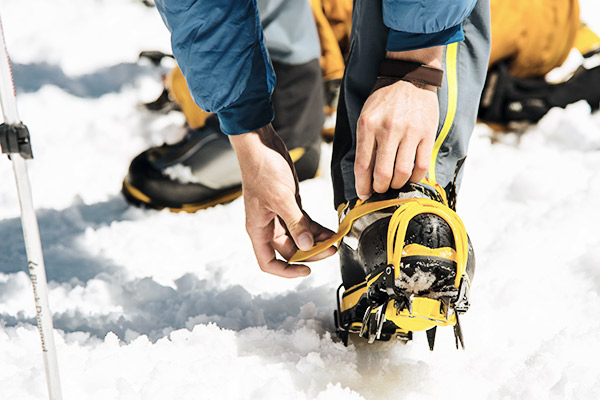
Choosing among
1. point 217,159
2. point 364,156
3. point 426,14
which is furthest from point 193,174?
point 426,14

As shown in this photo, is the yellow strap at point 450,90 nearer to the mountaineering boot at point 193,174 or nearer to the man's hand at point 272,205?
the man's hand at point 272,205

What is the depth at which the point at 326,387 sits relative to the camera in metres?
0.99

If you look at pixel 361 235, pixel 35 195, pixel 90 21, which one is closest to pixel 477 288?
pixel 361 235

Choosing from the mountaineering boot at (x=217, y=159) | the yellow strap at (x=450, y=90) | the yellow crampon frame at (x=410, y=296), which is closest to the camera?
the yellow crampon frame at (x=410, y=296)

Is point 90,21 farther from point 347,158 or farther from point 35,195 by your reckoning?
point 347,158

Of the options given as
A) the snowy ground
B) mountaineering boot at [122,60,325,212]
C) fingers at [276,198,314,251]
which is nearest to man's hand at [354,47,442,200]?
fingers at [276,198,314,251]

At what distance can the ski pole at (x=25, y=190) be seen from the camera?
81cm

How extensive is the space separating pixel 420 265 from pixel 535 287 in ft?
1.44

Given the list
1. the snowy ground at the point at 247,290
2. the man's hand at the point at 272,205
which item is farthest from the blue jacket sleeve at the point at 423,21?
the snowy ground at the point at 247,290

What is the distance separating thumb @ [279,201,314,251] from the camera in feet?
3.41

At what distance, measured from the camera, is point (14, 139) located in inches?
31.8

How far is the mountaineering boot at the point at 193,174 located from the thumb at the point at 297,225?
27.9 inches

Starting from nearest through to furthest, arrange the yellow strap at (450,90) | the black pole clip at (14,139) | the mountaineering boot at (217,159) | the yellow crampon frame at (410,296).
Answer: the black pole clip at (14,139) < the yellow crampon frame at (410,296) < the yellow strap at (450,90) < the mountaineering boot at (217,159)

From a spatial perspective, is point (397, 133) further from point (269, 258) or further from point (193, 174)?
point (193, 174)
